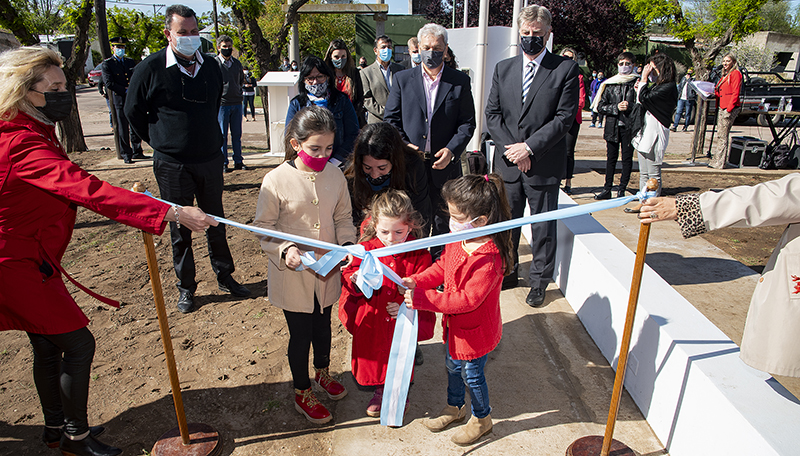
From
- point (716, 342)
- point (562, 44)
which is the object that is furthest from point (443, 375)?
point (562, 44)

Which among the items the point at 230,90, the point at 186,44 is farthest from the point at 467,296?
the point at 230,90

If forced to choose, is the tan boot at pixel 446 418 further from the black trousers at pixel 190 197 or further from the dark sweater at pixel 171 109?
the dark sweater at pixel 171 109

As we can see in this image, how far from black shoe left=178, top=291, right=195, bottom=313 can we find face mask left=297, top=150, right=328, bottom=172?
2.23 meters

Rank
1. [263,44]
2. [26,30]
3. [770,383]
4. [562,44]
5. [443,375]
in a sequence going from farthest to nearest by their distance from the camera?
[562,44]
[263,44]
[26,30]
[443,375]
[770,383]

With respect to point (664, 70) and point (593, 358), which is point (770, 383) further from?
point (664, 70)

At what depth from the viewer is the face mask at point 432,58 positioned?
4.01 metres

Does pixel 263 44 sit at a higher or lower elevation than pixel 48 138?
higher

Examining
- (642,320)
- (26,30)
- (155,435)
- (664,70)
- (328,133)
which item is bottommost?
(155,435)

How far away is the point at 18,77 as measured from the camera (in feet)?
7.20

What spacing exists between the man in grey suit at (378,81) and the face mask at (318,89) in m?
2.12

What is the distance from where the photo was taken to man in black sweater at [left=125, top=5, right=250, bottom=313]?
3.89m

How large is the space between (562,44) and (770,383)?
111 ft

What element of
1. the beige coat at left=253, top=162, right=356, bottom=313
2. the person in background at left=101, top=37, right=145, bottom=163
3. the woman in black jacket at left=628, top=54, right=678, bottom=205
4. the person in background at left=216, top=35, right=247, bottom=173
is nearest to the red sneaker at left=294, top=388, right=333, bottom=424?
the beige coat at left=253, top=162, right=356, bottom=313

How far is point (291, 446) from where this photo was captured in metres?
2.72
